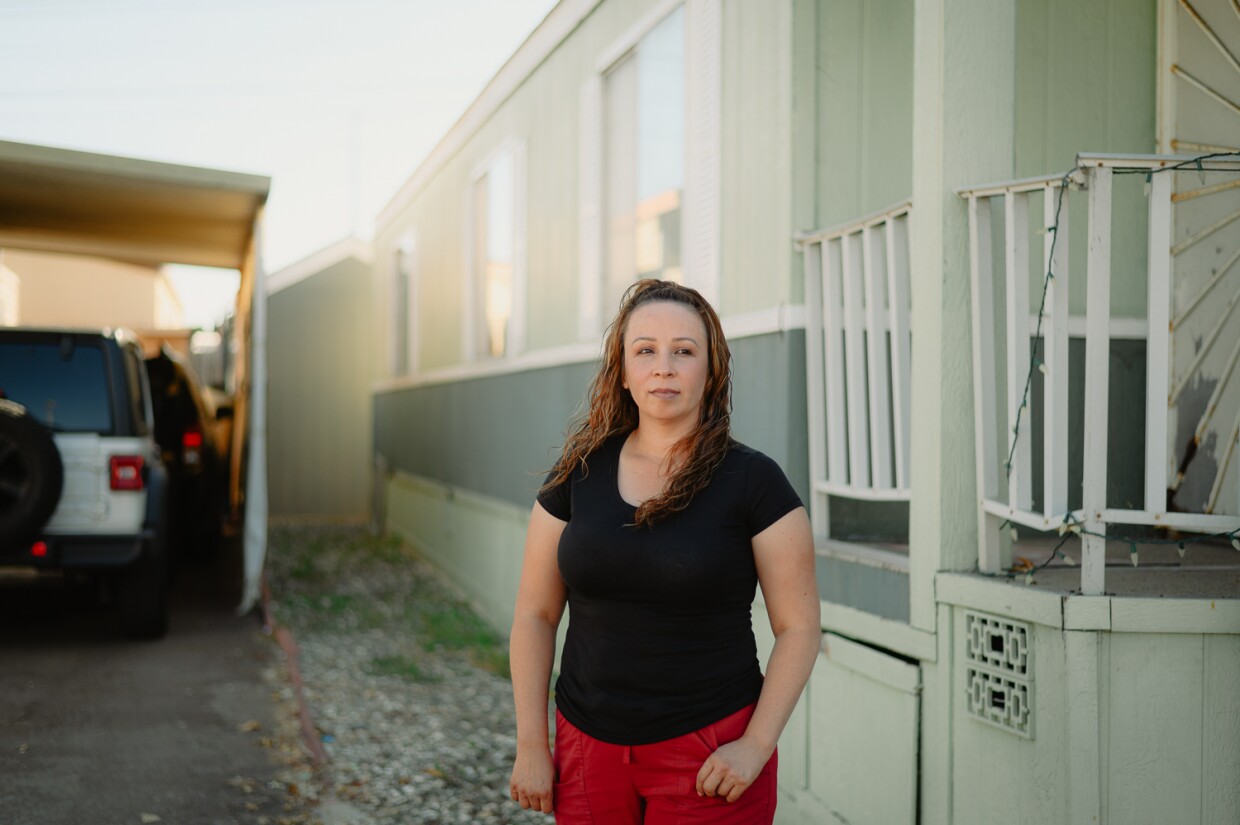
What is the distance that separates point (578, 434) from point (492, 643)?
19.1 ft

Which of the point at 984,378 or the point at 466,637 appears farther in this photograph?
the point at 466,637

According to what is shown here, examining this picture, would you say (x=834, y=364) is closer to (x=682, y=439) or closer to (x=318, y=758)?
(x=682, y=439)

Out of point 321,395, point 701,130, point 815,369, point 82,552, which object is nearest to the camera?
point 815,369

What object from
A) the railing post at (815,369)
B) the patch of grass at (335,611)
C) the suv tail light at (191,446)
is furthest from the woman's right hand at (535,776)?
the suv tail light at (191,446)

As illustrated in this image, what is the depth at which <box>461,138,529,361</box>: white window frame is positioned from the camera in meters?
8.43

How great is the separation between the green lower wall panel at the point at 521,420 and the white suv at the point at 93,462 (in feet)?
7.91

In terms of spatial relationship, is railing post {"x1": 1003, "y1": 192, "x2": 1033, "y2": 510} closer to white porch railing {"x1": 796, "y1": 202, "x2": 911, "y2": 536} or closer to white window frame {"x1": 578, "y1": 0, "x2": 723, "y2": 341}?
white porch railing {"x1": 796, "y1": 202, "x2": 911, "y2": 536}

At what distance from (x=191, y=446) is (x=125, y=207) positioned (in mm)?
2636

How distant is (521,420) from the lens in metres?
8.31

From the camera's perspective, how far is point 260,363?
8.15 metres

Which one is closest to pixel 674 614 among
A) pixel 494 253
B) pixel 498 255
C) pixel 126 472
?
pixel 126 472

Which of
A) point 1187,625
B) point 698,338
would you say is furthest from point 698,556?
point 1187,625

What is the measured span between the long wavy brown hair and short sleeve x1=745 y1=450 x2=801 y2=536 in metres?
0.08

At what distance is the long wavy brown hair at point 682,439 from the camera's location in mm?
2160
